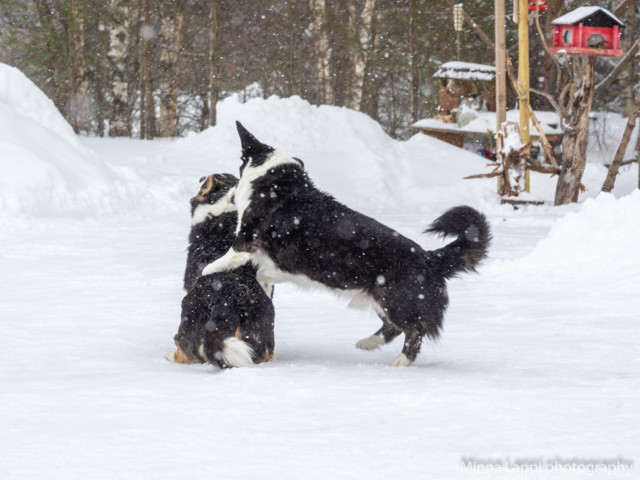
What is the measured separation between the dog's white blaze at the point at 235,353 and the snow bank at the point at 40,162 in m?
6.87

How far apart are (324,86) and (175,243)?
14906 millimetres

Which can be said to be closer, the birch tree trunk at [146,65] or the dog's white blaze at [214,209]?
the dog's white blaze at [214,209]

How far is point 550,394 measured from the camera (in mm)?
3170

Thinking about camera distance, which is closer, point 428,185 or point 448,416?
point 448,416

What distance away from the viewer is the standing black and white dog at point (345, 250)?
4.02 m

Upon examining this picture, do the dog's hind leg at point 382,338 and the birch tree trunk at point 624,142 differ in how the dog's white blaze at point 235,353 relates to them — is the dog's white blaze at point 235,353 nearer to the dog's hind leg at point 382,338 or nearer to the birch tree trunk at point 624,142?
the dog's hind leg at point 382,338

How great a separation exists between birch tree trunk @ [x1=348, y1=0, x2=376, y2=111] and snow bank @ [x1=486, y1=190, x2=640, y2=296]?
50.8ft

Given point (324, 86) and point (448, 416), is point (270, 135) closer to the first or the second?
point (324, 86)

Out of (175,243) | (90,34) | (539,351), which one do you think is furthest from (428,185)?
(90,34)

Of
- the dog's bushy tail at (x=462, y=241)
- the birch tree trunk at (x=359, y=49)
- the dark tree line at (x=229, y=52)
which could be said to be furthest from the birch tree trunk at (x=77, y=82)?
the dog's bushy tail at (x=462, y=241)

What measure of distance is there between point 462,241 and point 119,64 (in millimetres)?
18085

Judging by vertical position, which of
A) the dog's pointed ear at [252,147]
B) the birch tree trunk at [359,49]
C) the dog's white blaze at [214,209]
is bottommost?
the dog's white blaze at [214,209]

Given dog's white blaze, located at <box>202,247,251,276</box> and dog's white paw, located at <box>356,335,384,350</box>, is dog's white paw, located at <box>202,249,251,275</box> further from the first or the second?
dog's white paw, located at <box>356,335,384,350</box>

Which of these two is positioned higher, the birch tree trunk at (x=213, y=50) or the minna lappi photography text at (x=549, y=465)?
the birch tree trunk at (x=213, y=50)
